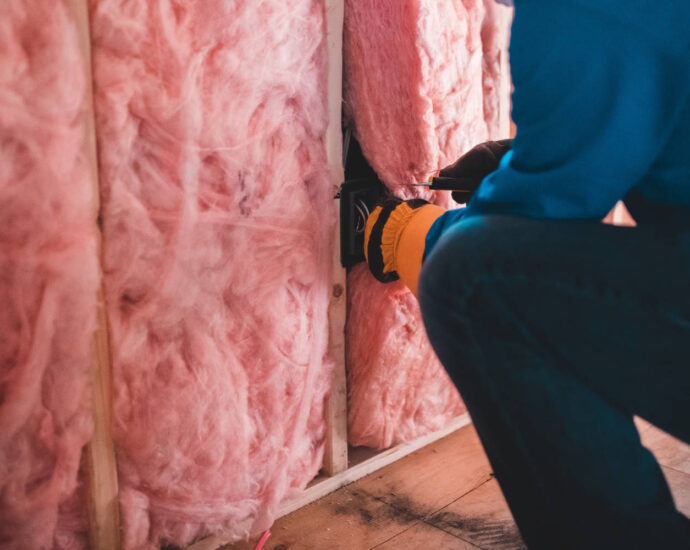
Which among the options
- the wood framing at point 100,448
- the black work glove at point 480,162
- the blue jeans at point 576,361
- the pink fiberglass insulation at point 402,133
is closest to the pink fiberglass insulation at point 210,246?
the wood framing at point 100,448

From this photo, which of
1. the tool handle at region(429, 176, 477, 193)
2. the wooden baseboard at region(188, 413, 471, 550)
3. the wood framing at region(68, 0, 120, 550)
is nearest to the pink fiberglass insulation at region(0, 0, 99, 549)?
the wood framing at region(68, 0, 120, 550)

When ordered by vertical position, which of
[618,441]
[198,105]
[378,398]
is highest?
[198,105]

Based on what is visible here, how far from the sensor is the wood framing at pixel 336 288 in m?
1.14

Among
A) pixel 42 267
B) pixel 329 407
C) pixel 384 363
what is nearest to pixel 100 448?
pixel 42 267

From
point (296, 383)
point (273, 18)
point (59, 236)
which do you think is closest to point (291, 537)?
point (296, 383)

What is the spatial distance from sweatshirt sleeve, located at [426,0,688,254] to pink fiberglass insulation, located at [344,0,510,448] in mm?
571

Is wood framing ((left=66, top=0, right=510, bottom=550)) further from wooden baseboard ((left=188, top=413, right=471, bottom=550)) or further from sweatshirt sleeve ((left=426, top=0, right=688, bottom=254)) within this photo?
sweatshirt sleeve ((left=426, top=0, right=688, bottom=254))

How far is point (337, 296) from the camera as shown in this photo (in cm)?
123

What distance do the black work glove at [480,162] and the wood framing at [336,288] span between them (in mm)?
227

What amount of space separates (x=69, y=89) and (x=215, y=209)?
0.27 m

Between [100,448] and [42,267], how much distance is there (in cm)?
29

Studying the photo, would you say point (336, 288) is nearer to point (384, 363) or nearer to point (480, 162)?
point (384, 363)

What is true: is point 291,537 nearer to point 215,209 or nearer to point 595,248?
point 215,209

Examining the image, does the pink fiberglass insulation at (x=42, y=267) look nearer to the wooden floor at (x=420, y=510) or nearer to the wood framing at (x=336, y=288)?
the wooden floor at (x=420, y=510)
